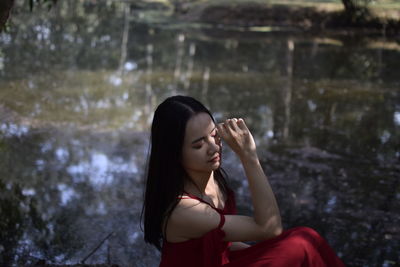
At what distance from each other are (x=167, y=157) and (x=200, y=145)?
5.4 inches

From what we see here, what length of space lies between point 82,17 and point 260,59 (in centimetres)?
738

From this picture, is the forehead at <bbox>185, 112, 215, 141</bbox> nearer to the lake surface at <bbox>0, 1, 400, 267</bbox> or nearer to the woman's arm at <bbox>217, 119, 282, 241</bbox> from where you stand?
the woman's arm at <bbox>217, 119, 282, 241</bbox>

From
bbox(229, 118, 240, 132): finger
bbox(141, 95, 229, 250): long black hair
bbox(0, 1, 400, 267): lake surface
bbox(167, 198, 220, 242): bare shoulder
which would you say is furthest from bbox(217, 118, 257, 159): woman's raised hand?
bbox(0, 1, 400, 267): lake surface

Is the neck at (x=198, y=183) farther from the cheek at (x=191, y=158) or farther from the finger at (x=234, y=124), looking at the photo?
the finger at (x=234, y=124)

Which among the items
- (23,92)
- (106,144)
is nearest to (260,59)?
(23,92)

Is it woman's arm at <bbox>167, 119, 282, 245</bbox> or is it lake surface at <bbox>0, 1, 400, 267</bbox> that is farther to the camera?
lake surface at <bbox>0, 1, 400, 267</bbox>

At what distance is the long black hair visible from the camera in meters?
2.50

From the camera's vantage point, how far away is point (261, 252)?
2.50 meters

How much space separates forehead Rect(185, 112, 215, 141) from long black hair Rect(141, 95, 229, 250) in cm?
2

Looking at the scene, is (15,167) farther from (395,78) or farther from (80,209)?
(395,78)

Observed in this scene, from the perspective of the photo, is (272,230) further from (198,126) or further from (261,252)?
(198,126)

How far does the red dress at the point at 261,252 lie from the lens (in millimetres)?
2434

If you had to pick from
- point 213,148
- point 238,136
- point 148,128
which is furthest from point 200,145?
point 148,128

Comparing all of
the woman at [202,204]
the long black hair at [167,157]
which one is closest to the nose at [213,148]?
→ the woman at [202,204]
